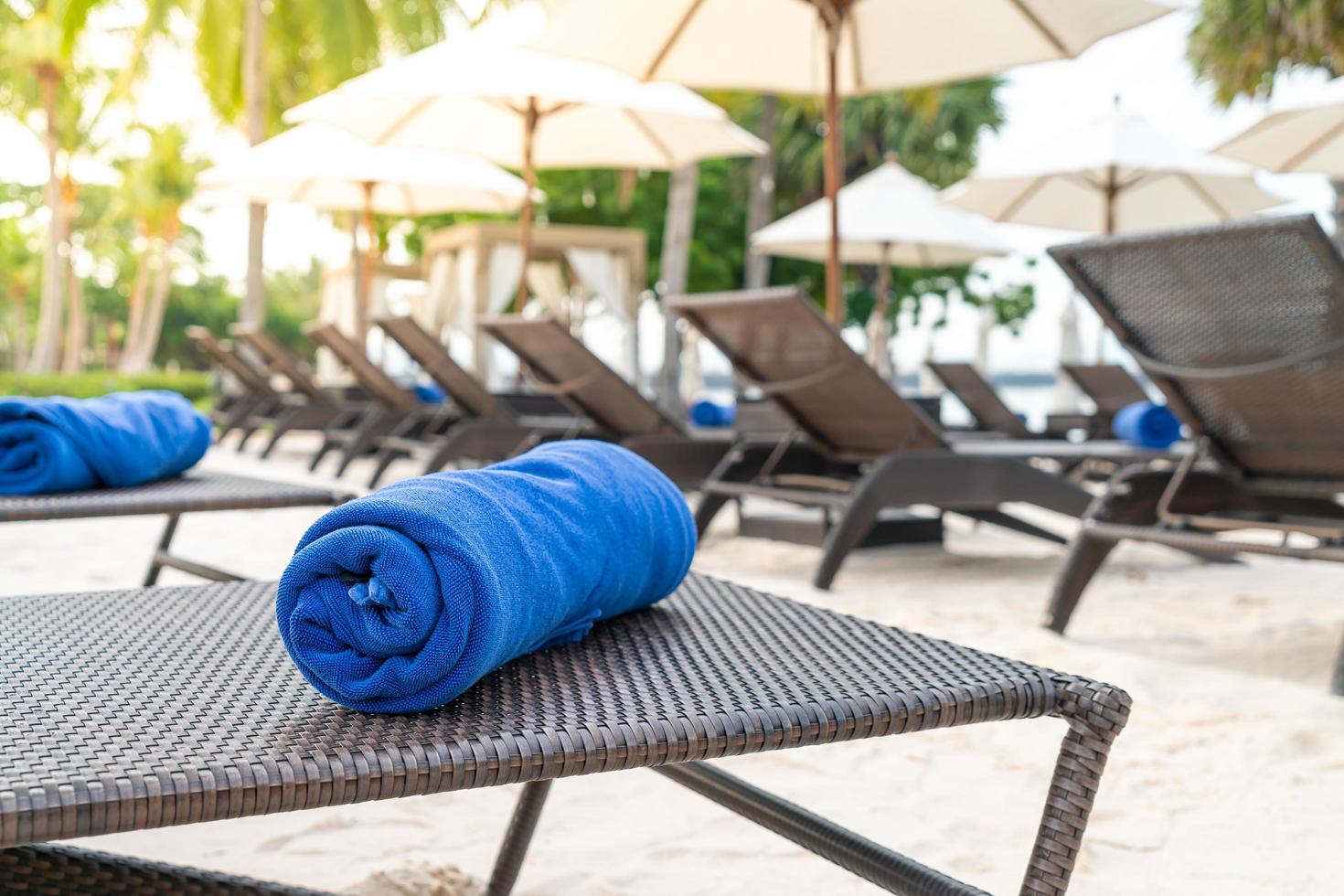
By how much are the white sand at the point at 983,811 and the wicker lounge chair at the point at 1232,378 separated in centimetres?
28

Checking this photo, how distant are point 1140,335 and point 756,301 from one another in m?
1.29

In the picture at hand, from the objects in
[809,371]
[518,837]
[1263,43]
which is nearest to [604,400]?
[809,371]

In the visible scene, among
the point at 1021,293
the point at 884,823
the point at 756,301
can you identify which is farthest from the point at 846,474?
the point at 1021,293

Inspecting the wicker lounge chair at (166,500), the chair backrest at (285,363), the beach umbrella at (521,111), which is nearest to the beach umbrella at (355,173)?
the beach umbrella at (521,111)

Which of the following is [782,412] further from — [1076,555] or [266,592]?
[266,592]

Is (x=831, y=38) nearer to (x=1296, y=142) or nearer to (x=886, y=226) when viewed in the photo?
(x=1296, y=142)

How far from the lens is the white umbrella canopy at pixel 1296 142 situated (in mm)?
6551

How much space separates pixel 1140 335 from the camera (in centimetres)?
337

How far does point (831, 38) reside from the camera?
5137 millimetres

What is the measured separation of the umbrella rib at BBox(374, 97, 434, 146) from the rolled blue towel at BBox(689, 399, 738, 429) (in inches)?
89.7

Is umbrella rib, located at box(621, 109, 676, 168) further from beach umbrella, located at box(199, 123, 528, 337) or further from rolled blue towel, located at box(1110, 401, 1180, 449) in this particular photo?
rolled blue towel, located at box(1110, 401, 1180, 449)

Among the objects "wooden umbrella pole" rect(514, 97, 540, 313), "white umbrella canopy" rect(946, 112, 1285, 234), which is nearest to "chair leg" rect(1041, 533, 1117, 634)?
"wooden umbrella pole" rect(514, 97, 540, 313)

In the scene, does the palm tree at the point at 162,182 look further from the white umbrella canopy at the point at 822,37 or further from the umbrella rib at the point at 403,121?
the white umbrella canopy at the point at 822,37

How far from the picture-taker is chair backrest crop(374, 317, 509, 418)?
6.55 metres
